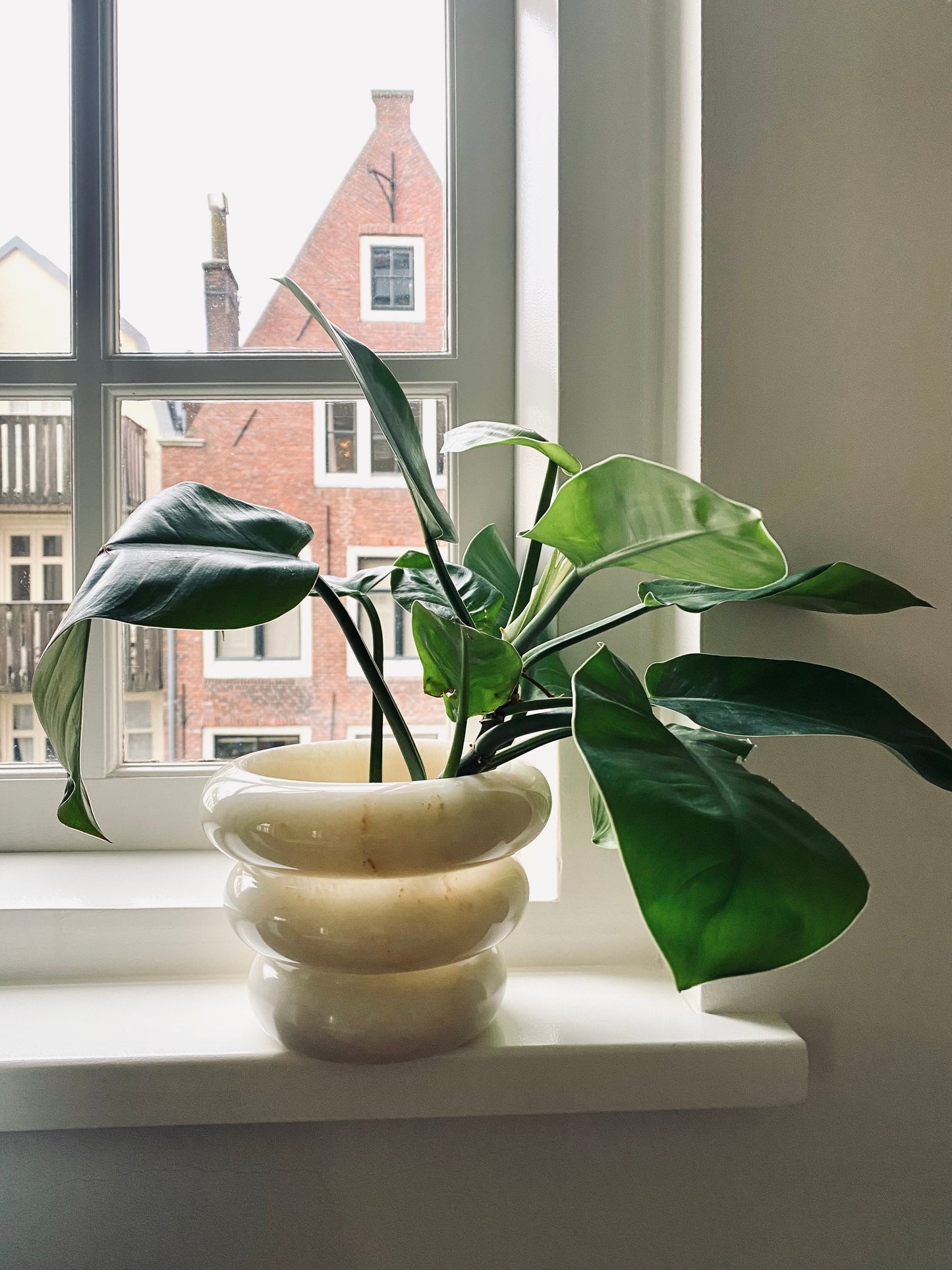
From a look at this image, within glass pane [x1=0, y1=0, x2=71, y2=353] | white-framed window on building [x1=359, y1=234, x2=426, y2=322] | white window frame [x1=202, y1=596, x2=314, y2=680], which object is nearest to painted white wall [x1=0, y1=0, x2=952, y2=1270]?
white-framed window on building [x1=359, y1=234, x2=426, y2=322]

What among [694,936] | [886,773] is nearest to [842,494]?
[886,773]

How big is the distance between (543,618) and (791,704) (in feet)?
0.57

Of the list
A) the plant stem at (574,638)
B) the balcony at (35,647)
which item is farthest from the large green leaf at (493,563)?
the balcony at (35,647)

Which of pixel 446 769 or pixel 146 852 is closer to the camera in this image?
pixel 446 769

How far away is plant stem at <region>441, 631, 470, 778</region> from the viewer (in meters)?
0.48

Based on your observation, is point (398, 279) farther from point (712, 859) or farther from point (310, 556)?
point (712, 859)

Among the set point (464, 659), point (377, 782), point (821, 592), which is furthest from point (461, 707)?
point (821, 592)

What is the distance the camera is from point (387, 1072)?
595mm

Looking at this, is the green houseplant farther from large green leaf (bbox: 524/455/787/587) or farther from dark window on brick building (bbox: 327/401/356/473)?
dark window on brick building (bbox: 327/401/356/473)

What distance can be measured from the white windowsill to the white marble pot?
0.03 m

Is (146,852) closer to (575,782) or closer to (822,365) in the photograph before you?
(575,782)

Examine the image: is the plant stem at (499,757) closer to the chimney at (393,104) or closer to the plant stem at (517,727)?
the plant stem at (517,727)

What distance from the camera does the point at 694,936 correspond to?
34 centimetres

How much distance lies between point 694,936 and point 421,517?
31 centimetres
